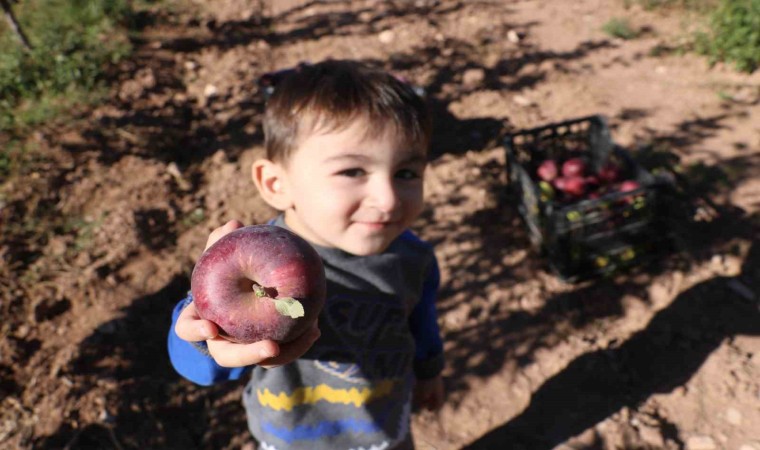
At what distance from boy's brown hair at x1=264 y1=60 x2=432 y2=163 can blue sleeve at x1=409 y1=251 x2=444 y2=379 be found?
1.70 ft

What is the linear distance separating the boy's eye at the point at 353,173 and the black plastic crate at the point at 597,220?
75.2 inches

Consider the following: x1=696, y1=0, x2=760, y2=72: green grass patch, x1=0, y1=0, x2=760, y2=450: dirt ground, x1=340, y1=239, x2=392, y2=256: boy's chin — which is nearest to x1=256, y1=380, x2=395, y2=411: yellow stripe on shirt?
x1=340, y1=239, x2=392, y2=256: boy's chin

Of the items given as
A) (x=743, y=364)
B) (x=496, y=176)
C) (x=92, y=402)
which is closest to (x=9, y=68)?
(x=92, y=402)

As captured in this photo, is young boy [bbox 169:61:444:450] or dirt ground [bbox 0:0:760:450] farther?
dirt ground [bbox 0:0:760:450]

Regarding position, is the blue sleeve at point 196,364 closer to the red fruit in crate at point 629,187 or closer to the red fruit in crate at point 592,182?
the red fruit in crate at point 629,187

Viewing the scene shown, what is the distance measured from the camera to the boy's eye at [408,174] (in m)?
1.54

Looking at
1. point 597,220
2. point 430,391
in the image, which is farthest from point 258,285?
point 597,220

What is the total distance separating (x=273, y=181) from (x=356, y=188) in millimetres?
313

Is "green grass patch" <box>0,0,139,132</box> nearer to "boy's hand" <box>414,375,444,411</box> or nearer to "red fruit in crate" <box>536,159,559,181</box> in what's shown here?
"red fruit in crate" <box>536,159,559,181</box>

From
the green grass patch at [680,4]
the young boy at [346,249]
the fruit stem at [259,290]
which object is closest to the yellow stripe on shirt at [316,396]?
the young boy at [346,249]

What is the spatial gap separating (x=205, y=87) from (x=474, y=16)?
340 cm

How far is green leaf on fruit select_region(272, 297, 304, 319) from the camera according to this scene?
1.02 metres

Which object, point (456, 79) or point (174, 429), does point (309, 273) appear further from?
point (456, 79)

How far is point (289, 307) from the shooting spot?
3.34 feet
